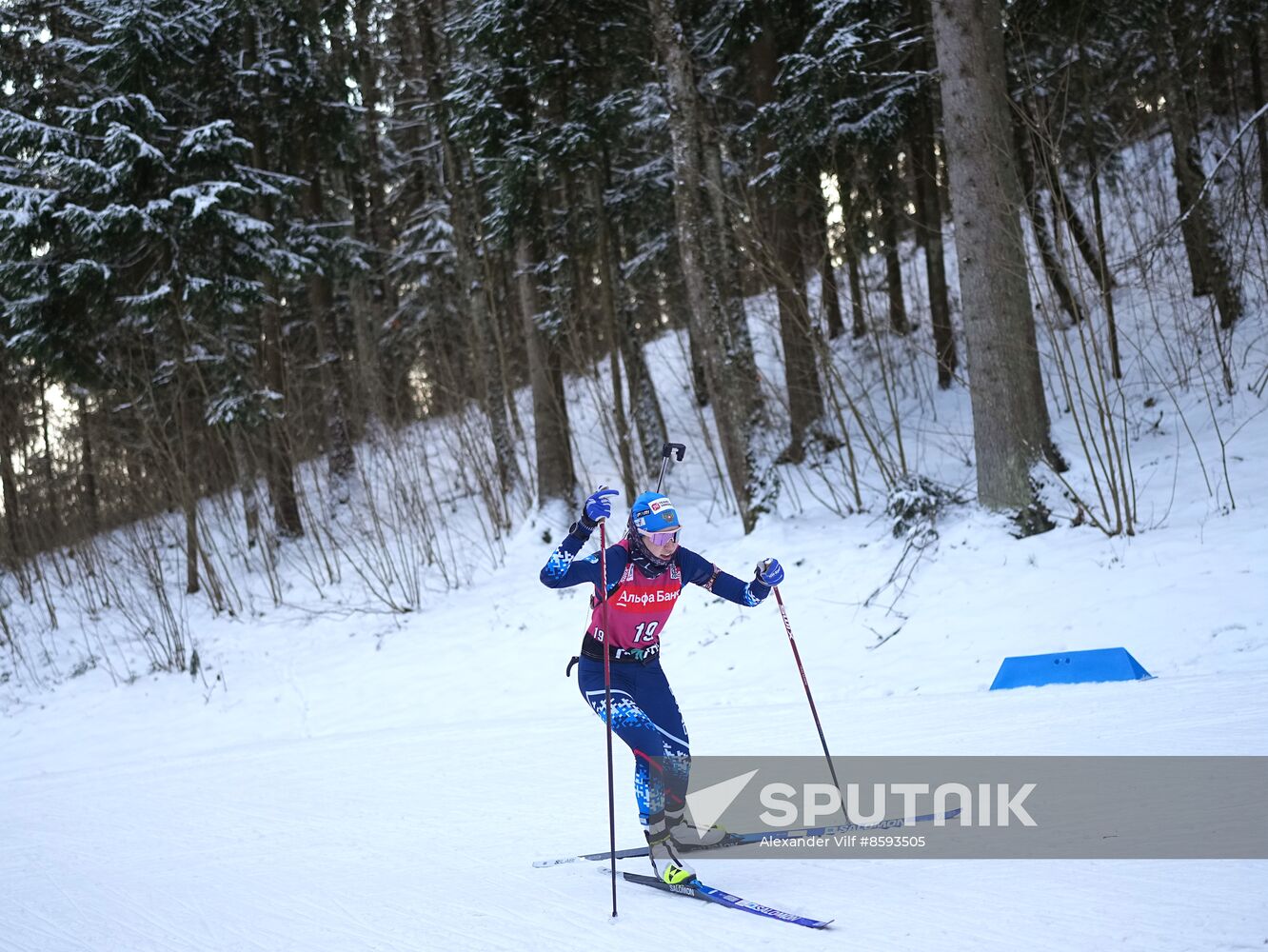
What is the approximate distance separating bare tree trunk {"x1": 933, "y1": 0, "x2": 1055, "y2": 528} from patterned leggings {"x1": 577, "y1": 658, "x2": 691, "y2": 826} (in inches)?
222

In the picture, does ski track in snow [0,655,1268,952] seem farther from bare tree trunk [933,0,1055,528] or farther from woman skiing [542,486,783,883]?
bare tree trunk [933,0,1055,528]

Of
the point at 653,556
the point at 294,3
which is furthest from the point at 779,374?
the point at 653,556

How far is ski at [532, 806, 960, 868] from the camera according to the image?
5074mm

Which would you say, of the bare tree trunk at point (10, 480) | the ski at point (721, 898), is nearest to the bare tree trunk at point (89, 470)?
the bare tree trunk at point (10, 480)

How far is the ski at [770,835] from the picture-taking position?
507cm

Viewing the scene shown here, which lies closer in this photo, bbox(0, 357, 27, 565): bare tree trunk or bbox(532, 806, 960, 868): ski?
bbox(532, 806, 960, 868): ski

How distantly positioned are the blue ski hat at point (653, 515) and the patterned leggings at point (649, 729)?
797 millimetres

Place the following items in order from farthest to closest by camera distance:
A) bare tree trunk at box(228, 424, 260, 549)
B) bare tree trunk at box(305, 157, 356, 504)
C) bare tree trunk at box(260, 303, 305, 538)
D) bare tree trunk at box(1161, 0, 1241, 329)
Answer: bare tree trunk at box(305, 157, 356, 504)
bare tree trunk at box(260, 303, 305, 538)
bare tree trunk at box(228, 424, 260, 549)
bare tree trunk at box(1161, 0, 1241, 329)

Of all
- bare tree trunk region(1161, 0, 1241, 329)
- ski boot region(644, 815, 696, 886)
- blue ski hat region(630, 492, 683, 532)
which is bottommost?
ski boot region(644, 815, 696, 886)

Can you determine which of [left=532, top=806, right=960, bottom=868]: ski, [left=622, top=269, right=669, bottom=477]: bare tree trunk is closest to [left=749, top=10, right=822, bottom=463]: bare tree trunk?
[left=622, top=269, right=669, bottom=477]: bare tree trunk

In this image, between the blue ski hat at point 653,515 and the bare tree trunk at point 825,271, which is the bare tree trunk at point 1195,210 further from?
the blue ski hat at point 653,515

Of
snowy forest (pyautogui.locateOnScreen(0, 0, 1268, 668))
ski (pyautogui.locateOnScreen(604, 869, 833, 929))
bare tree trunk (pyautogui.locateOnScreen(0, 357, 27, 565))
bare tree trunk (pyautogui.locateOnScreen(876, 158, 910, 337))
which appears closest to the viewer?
ski (pyautogui.locateOnScreen(604, 869, 833, 929))

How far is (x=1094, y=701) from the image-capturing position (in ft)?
21.5

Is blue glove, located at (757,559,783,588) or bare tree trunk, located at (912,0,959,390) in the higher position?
bare tree trunk, located at (912,0,959,390)
